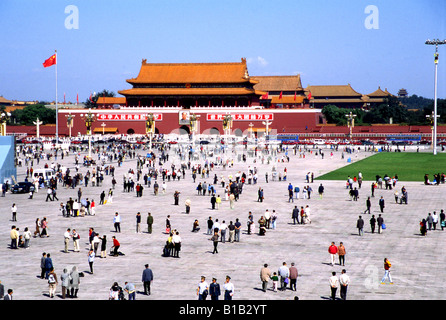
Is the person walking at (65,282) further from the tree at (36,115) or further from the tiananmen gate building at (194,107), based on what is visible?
the tree at (36,115)

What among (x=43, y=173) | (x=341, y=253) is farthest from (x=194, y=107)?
(x=341, y=253)

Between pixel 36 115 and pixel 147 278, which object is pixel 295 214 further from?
pixel 36 115

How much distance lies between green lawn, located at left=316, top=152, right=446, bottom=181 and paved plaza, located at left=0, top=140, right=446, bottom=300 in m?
9.90

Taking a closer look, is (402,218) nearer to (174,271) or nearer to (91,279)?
(174,271)

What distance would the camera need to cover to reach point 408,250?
65.0ft

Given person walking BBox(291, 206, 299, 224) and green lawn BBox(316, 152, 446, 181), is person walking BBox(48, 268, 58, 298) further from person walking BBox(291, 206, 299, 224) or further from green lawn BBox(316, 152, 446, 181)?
green lawn BBox(316, 152, 446, 181)

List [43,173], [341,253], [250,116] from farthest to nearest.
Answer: [250,116] < [43,173] < [341,253]

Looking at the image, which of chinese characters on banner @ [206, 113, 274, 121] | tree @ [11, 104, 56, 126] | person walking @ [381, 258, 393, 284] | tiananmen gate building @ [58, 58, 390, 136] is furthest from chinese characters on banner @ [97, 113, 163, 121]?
person walking @ [381, 258, 393, 284]

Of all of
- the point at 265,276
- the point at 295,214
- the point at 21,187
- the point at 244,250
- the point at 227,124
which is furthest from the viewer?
the point at 227,124

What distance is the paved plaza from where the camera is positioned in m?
15.2

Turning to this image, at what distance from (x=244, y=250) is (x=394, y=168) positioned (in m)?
34.0

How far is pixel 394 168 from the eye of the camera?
5081cm
